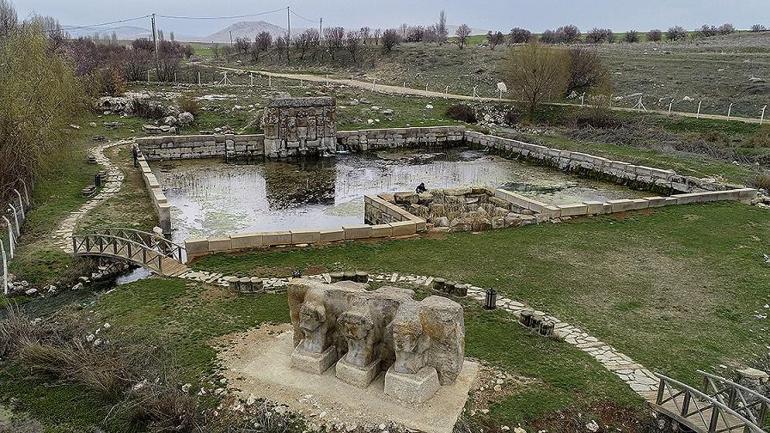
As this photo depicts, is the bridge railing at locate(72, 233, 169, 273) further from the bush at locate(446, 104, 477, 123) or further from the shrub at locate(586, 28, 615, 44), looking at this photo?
the shrub at locate(586, 28, 615, 44)

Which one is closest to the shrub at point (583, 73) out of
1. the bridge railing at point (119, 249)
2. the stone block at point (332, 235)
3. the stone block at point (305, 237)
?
the stone block at point (332, 235)

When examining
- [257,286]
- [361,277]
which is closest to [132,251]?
[257,286]

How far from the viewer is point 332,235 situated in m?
14.6

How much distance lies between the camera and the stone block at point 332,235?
14.6 metres

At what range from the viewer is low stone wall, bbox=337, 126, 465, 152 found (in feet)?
95.8

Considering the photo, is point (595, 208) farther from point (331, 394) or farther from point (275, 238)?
point (331, 394)

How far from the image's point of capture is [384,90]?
1614 inches

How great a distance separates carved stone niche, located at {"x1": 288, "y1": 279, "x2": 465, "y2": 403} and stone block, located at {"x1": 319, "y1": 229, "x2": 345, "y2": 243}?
575 cm

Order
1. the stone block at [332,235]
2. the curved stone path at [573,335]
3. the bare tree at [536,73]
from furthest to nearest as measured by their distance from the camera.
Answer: the bare tree at [536,73]
the stone block at [332,235]
the curved stone path at [573,335]

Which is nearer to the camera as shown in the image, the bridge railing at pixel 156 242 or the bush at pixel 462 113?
the bridge railing at pixel 156 242

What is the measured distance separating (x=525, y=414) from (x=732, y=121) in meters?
26.8

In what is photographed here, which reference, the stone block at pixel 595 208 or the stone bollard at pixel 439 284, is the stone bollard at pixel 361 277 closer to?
the stone bollard at pixel 439 284

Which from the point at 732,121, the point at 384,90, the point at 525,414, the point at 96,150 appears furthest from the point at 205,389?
the point at 384,90

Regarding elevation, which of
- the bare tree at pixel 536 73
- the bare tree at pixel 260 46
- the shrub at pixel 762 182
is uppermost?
the bare tree at pixel 260 46
